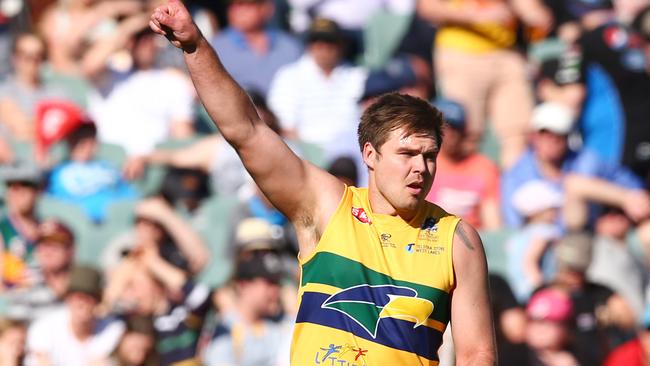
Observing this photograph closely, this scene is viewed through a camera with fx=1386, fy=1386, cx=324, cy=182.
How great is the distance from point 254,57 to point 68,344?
3.25 meters

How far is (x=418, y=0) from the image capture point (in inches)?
487

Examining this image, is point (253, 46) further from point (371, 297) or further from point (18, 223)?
point (371, 297)

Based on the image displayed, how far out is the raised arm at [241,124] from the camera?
5301mm

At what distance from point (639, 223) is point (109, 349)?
4.25 m

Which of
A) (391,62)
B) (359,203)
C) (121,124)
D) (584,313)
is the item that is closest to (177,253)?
(121,124)

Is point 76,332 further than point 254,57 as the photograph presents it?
No

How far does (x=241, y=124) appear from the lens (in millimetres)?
5340

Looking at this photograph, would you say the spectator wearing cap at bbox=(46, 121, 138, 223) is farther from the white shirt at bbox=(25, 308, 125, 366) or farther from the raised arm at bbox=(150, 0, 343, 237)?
the raised arm at bbox=(150, 0, 343, 237)

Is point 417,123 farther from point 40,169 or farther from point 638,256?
point 40,169

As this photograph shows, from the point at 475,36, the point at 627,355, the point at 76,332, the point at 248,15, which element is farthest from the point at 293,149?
the point at 627,355

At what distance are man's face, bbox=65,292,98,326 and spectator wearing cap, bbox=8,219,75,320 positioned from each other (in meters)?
0.36

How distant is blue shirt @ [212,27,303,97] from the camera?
12.2 meters

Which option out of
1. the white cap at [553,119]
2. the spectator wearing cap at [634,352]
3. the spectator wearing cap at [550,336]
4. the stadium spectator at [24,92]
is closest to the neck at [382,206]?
the spectator wearing cap at [550,336]

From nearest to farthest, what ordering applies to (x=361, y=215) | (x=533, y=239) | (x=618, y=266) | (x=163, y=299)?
(x=361, y=215)
(x=163, y=299)
(x=618, y=266)
(x=533, y=239)
